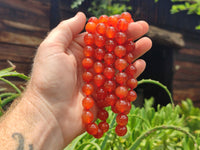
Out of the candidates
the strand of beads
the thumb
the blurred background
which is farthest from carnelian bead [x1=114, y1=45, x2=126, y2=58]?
the blurred background

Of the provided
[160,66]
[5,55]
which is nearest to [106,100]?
[5,55]

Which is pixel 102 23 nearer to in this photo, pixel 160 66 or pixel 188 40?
pixel 160 66

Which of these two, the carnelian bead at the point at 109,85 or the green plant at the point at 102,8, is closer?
the carnelian bead at the point at 109,85

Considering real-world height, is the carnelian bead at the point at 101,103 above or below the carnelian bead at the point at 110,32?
below

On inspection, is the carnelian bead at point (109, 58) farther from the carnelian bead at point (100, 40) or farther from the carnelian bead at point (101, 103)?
the carnelian bead at point (101, 103)

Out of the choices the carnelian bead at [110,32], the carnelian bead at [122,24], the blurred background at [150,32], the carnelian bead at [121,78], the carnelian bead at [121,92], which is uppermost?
the carnelian bead at [122,24]

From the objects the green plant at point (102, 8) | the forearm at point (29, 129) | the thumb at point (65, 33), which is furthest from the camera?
the green plant at point (102, 8)

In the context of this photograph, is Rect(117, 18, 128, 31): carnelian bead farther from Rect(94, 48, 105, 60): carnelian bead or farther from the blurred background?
the blurred background

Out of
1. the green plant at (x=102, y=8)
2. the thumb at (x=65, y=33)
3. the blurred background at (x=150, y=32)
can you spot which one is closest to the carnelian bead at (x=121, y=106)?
the thumb at (x=65, y=33)
